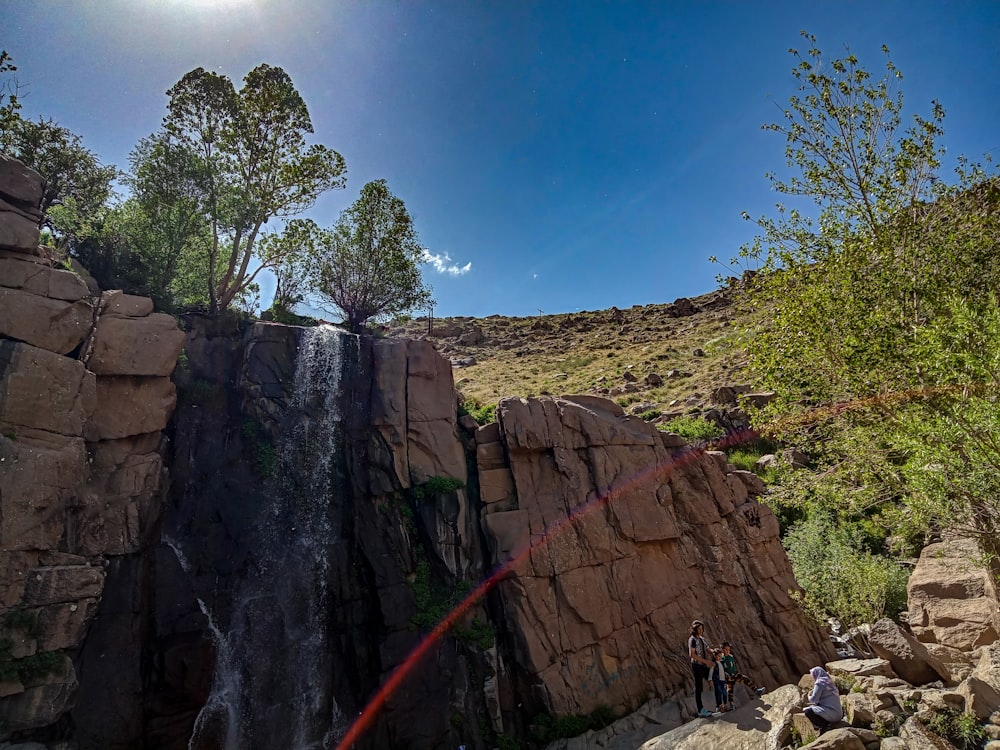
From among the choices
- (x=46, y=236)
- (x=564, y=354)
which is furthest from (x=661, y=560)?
(x=564, y=354)

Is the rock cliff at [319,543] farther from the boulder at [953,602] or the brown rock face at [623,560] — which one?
the boulder at [953,602]

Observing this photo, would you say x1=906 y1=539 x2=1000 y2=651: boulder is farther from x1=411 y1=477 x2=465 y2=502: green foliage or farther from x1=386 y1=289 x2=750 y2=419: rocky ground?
x1=411 y1=477 x2=465 y2=502: green foliage

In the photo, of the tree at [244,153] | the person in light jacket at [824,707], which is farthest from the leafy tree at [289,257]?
the person in light jacket at [824,707]

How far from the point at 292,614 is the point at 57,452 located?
27.7 ft

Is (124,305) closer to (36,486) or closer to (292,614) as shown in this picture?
(36,486)

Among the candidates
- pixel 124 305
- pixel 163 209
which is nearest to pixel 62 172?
pixel 163 209

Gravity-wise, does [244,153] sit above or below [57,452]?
Answer: above

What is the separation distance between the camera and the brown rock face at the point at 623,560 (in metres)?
16.8

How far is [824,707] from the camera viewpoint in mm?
9156

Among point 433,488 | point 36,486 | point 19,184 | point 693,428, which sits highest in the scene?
point 19,184

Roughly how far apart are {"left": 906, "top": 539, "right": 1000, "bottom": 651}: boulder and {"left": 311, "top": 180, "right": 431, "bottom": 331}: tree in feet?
84.2

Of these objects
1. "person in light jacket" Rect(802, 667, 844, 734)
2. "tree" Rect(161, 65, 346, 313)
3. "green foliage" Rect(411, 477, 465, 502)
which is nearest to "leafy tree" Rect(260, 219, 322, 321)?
"tree" Rect(161, 65, 346, 313)

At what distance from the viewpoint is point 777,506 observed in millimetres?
31328

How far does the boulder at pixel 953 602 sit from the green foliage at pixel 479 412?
15741 millimetres
